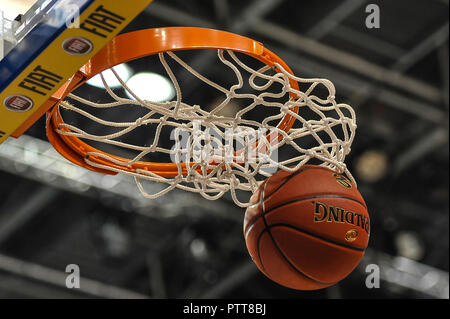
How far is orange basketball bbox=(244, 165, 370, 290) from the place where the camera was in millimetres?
2344

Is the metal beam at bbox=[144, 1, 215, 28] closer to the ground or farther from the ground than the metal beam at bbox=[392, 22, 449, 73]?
closer to the ground

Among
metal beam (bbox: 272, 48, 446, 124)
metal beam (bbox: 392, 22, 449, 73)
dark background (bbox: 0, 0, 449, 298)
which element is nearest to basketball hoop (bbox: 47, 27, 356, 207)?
dark background (bbox: 0, 0, 449, 298)

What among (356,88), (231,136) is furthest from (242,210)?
(231,136)

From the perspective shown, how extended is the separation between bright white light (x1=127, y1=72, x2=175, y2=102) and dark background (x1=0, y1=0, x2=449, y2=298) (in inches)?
11.8

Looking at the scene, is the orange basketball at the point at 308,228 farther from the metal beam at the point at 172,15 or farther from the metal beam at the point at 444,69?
the metal beam at the point at 444,69

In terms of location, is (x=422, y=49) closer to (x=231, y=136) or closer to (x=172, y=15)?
(x=172, y=15)

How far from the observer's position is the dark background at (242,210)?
186 inches

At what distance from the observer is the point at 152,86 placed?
14.6 feet

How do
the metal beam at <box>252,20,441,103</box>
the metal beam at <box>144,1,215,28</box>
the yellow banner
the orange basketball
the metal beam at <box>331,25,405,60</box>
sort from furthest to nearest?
the metal beam at <box>331,25,405,60</box>, the metal beam at <box>252,20,441,103</box>, the metal beam at <box>144,1,215,28</box>, the orange basketball, the yellow banner

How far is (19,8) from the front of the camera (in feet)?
7.65

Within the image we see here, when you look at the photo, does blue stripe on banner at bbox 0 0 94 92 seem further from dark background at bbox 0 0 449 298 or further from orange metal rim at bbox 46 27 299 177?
dark background at bbox 0 0 449 298

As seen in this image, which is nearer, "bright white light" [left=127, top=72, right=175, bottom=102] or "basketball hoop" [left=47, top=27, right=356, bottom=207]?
"basketball hoop" [left=47, top=27, right=356, bottom=207]
